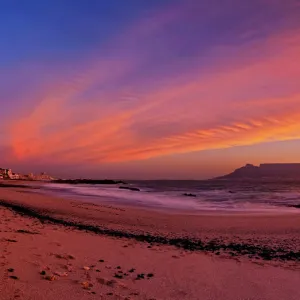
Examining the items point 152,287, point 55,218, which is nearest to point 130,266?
point 152,287

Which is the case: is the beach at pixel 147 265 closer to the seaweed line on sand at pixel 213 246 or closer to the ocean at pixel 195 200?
the seaweed line on sand at pixel 213 246

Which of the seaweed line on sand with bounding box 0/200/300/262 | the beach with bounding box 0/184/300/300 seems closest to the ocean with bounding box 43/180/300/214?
the seaweed line on sand with bounding box 0/200/300/262

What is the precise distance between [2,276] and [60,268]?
1.51 metres

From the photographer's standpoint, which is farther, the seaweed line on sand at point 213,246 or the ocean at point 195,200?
the ocean at point 195,200

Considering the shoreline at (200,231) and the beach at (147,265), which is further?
the shoreline at (200,231)

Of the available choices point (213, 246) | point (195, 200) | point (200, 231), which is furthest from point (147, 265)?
point (195, 200)

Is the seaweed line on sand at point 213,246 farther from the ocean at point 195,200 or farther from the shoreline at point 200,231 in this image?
the ocean at point 195,200

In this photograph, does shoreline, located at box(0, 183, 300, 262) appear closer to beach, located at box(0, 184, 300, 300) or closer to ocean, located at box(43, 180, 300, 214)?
beach, located at box(0, 184, 300, 300)

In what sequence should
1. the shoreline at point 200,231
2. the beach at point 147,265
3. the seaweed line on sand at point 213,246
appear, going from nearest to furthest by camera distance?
the beach at point 147,265 → the seaweed line on sand at point 213,246 → the shoreline at point 200,231

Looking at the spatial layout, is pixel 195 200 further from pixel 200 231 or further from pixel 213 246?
pixel 213 246

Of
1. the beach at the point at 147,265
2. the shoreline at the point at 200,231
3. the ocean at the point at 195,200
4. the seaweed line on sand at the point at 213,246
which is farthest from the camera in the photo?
the ocean at the point at 195,200

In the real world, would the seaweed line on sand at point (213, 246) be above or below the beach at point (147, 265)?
below

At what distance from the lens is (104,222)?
2041 cm

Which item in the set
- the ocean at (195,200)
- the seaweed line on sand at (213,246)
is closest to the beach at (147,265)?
the seaweed line on sand at (213,246)
